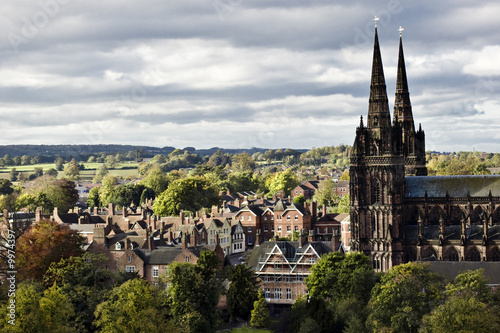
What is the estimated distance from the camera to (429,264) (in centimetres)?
8162

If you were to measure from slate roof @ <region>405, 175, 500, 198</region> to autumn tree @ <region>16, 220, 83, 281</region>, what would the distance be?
41.0 meters

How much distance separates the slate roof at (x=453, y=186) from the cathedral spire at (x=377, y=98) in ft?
28.7

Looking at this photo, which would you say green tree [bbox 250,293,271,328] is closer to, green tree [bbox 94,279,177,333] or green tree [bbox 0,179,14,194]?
green tree [bbox 94,279,177,333]

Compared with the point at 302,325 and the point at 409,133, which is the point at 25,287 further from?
the point at 409,133

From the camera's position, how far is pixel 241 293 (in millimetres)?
84875

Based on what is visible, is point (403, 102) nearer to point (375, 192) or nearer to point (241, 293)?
point (375, 192)

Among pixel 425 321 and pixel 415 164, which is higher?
pixel 415 164

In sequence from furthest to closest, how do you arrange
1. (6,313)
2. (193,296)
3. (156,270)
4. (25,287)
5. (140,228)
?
(140,228) → (156,270) → (193,296) → (25,287) → (6,313)

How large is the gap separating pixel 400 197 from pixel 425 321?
1367 inches

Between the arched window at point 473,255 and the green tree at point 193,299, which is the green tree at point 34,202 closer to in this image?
the green tree at point 193,299

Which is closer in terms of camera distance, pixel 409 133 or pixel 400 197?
pixel 400 197

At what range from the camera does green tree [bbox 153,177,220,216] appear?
15112cm

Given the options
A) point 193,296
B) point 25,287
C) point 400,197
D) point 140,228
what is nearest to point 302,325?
point 193,296

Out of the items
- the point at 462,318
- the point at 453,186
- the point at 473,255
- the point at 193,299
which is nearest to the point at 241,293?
the point at 193,299
